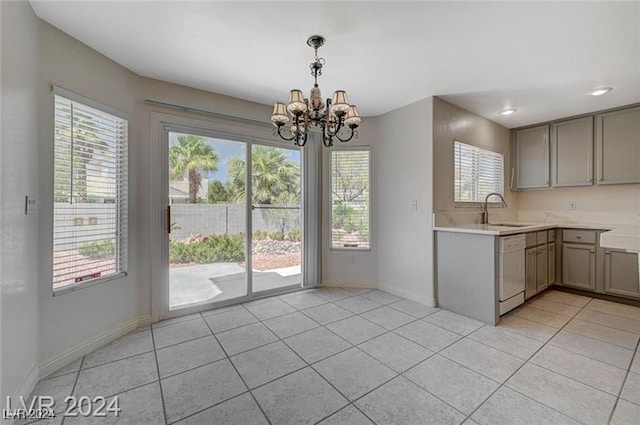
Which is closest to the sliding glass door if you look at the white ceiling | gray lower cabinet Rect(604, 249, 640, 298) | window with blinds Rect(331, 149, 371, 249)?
window with blinds Rect(331, 149, 371, 249)

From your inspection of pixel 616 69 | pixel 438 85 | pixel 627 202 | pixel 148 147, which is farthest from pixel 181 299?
pixel 627 202

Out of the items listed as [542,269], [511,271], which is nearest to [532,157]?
[542,269]

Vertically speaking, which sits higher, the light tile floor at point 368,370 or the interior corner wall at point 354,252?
the interior corner wall at point 354,252

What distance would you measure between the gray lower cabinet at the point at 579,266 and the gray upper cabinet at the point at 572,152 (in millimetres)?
925

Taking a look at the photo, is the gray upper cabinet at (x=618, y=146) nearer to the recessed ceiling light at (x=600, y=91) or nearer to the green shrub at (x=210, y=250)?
the recessed ceiling light at (x=600, y=91)

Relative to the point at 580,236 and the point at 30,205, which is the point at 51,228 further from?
the point at 580,236

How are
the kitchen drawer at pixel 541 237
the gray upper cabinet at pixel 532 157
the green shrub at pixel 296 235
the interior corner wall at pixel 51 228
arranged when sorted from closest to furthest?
the interior corner wall at pixel 51 228 < the kitchen drawer at pixel 541 237 < the green shrub at pixel 296 235 < the gray upper cabinet at pixel 532 157

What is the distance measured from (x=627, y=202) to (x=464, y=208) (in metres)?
2.27

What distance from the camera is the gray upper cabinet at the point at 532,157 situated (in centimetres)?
405

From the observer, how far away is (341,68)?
99.4 inches

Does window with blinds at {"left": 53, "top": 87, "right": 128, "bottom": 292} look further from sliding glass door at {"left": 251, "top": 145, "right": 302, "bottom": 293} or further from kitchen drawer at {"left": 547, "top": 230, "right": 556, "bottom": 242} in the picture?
kitchen drawer at {"left": 547, "top": 230, "right": 556, "bottom": 242}

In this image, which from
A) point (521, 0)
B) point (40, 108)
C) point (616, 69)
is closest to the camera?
point (521, 0)

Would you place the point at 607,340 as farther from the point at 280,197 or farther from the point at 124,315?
the point at 124,315

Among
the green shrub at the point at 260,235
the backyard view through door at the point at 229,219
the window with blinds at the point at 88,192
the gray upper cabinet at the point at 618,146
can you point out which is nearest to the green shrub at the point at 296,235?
the backyard view through door at the point at 229,219
